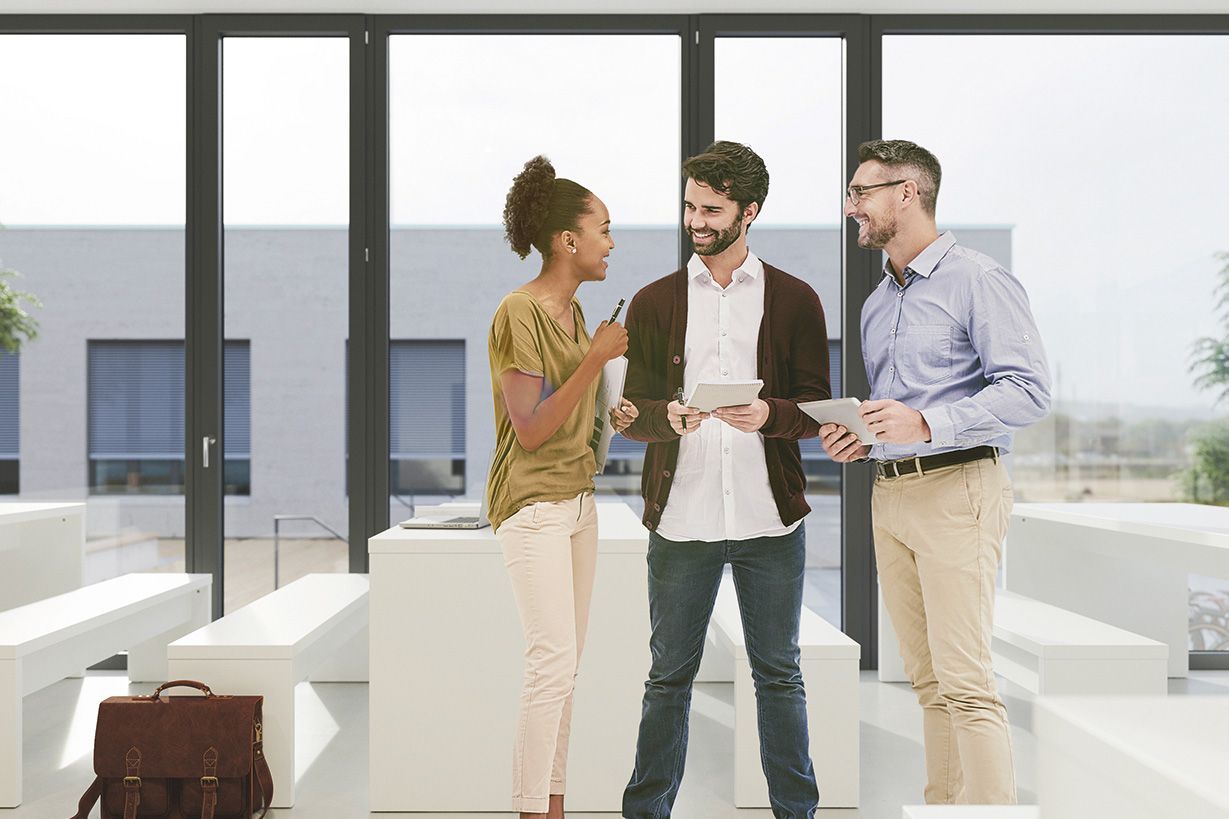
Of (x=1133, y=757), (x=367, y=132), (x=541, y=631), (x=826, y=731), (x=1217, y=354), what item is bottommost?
(x=826, y=731)

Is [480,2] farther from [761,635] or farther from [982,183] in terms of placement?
[761,635]

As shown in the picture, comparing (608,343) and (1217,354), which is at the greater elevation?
(1217,354)

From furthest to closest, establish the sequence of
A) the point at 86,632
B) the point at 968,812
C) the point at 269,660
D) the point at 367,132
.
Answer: the point at 367,132 < the point at 86,632 < the point at 269,660 < the point at 968,812

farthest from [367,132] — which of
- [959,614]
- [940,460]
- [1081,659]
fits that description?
[1081,659]

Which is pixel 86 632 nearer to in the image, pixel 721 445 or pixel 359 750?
pixel 359 750

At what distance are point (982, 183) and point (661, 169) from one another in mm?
1462

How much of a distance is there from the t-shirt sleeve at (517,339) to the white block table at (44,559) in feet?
9.66

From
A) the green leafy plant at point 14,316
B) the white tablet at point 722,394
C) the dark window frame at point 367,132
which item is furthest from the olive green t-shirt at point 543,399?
the green leafy plant at point 14,316

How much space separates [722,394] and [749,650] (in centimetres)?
64

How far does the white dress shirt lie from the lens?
2.06 metres

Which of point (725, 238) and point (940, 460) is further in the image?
point (725, 238)

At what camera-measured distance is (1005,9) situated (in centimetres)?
414

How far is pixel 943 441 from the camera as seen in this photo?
188cm

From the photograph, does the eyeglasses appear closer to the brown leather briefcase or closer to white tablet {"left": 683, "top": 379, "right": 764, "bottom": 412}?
white tablet {"left": 683, "top": 379, "right": 764, "bottom": 412}
